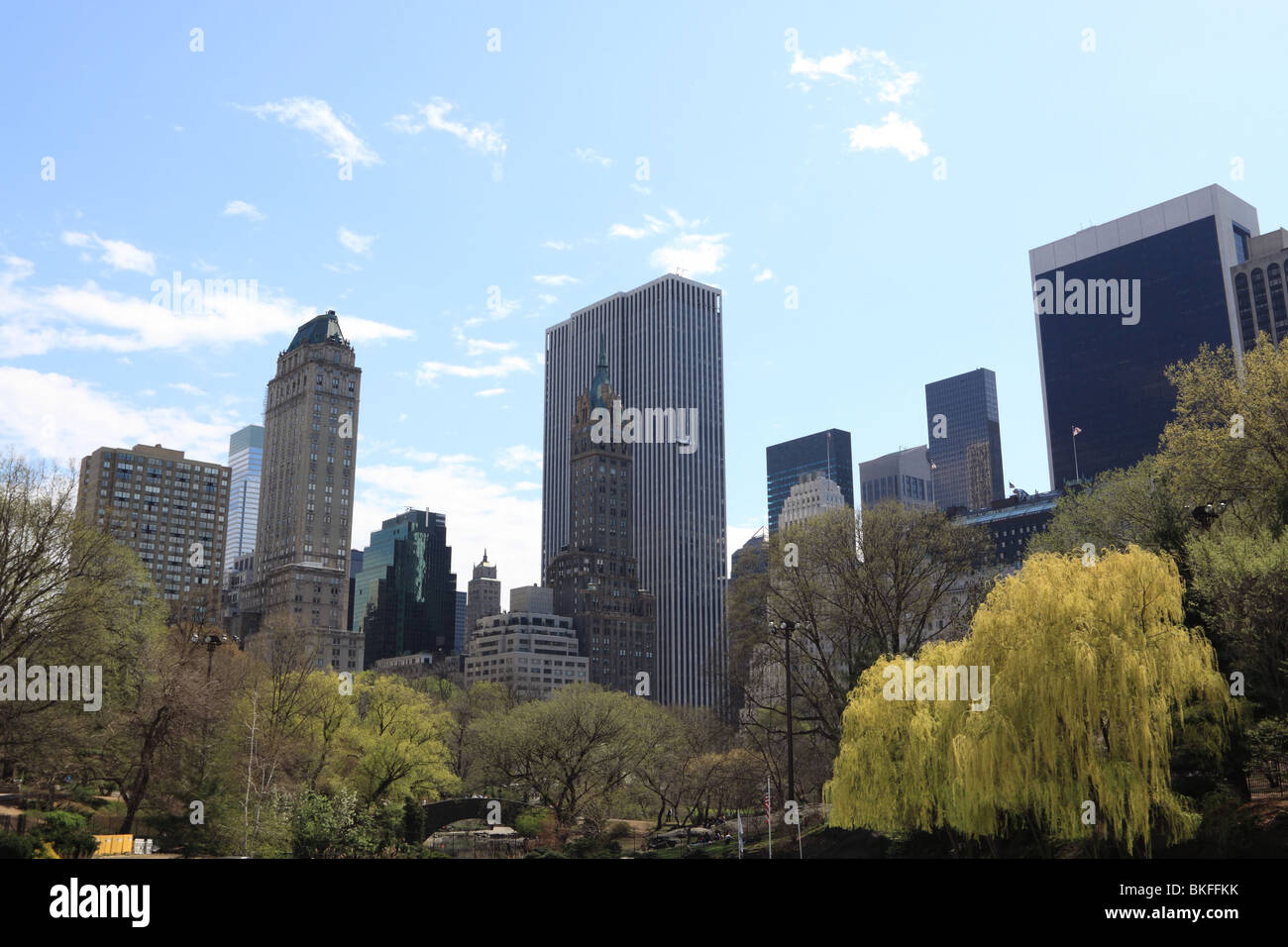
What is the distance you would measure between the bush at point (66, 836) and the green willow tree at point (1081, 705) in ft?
93.4

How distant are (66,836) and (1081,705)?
32319mm

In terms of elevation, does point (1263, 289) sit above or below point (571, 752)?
above

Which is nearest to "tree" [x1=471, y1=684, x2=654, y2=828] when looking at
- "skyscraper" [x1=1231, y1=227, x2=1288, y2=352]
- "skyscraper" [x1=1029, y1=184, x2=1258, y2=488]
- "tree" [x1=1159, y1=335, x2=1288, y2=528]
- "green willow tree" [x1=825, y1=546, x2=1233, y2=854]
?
"tree" [x1=1159, y1=335, x2=1288, y2=528]

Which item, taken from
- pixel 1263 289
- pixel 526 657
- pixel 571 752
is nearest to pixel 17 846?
pixel 571 752

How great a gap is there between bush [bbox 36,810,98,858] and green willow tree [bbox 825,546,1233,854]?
28479 mm

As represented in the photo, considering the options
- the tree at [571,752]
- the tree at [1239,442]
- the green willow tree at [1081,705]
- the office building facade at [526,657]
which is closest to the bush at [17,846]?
the green willow tree at [1081,705]

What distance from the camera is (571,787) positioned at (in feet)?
215

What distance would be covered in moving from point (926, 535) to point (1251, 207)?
186 m

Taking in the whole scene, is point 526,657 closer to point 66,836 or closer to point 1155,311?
point 1155,311

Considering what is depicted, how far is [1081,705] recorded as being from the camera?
27.2m

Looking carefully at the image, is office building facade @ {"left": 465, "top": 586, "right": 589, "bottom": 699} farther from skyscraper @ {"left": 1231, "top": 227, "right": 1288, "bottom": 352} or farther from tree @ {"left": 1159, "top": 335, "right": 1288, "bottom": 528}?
tree @ {"left": 1159, "top": 335, "right": 1288, "bottom": 528}
